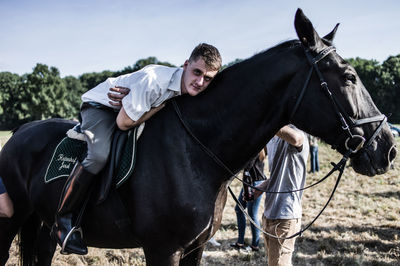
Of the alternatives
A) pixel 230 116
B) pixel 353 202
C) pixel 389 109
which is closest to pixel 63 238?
pixel 230 116

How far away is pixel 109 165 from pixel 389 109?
58.3m

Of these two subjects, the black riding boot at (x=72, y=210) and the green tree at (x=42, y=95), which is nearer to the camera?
the black riding boot at (x=72, y=210)

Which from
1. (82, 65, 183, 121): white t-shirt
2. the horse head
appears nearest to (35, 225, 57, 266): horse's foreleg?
(82, 65, 183, 121): white t-shirt

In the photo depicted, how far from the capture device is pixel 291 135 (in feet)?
9.41

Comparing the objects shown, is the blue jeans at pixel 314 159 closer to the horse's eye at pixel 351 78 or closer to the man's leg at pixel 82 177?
the horse's eye at pixel 351 78

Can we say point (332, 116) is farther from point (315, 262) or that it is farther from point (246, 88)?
point (315, 262)

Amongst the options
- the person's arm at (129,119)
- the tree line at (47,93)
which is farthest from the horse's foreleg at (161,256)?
the tree line at (47,93)

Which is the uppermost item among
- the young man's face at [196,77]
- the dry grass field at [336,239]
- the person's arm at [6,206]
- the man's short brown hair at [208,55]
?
the man's short brown hair at [208,55]

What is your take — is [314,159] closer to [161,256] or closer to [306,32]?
[306,32]

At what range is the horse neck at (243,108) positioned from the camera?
229 cm

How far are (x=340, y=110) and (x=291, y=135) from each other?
2.52ft

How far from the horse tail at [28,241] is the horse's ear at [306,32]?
379 cm

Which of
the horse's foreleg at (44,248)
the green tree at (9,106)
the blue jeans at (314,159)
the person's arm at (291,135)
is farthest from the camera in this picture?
the green tree at (9,106)

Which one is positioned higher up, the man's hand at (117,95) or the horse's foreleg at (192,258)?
the man's hand at (117,95)
